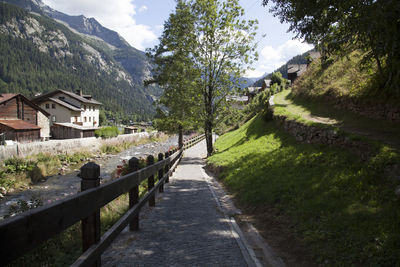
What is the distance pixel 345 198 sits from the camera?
5188 millimetres

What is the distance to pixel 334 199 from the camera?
5.27 meters

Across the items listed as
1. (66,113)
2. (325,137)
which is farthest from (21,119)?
(325,137)

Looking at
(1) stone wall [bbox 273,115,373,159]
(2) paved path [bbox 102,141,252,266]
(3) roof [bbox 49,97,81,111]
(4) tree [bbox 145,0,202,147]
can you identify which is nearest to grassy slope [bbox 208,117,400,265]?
(1) stone wall [bbox 273,115,373,159]

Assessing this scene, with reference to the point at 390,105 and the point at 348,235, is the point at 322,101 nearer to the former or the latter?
the point at 390,105

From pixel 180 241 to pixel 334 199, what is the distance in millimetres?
3298

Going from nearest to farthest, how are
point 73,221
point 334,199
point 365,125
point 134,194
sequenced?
point 73,221
point 134,194
point 334,199
point 365,125

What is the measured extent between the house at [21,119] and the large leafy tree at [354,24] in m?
36.8

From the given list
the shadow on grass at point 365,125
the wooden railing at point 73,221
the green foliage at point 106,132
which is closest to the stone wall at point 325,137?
the shadow on grass at point 365,125

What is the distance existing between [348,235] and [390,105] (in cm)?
713

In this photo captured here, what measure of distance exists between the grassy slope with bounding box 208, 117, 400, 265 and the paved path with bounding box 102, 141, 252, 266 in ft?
4.54

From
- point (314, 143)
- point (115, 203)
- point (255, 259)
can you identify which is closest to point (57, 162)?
point (115, 203)

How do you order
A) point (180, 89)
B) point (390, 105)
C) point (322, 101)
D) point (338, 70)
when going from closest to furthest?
1. point (390, 105)
2. point (322, 101)
3. point (338, 70)
4. point (180, 89)

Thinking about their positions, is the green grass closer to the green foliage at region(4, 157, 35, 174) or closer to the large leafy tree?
the large leafy tree

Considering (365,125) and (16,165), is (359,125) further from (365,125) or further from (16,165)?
(16,165)
